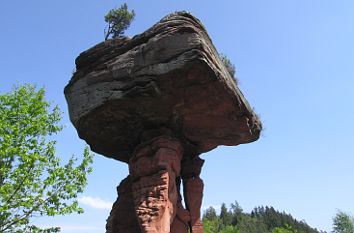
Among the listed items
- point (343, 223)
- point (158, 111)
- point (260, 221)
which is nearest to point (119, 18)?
point (158, 111)

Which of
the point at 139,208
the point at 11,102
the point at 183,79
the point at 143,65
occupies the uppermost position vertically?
the point at 11,102

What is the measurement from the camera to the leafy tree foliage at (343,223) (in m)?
30.4

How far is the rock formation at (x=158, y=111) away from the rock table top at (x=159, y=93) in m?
0.02

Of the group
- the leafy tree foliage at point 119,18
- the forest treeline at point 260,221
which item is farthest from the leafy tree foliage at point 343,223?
the leafy tree foliage at point 119,18

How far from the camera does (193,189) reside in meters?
7.91

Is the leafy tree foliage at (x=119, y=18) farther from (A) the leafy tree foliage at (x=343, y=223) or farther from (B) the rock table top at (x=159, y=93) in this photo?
(A) the leafy tree foliage at (x=343, y=223)

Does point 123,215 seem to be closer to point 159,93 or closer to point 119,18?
point 159,93

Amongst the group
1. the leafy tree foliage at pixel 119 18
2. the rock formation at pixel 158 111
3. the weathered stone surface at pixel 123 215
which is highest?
the leafy tree foliage at pixel 119 18

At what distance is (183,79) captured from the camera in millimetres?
5859

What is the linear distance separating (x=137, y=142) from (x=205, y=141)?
1.58 m

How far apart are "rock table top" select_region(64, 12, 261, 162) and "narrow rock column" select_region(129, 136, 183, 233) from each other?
468 mm

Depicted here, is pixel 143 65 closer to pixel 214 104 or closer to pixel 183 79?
pixel 183 79

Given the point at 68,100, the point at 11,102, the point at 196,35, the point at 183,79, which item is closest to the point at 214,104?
the point at 183,79

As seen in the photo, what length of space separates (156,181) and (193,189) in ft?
6.44
